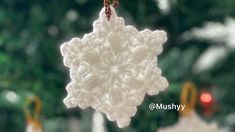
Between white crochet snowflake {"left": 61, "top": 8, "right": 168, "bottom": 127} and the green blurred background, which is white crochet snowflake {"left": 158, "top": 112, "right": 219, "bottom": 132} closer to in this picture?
the green blurred background

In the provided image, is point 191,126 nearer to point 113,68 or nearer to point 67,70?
point 67,70

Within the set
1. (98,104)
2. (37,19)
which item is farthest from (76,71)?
(37,19)

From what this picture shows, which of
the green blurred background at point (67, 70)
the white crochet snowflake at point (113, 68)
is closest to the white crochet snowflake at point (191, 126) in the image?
the green blurred background at point (67, 70)

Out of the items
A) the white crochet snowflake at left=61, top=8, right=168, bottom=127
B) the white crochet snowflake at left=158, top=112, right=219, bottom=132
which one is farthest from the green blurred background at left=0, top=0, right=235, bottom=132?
the white crochet snowflake at left=61, top=8, right=168, bottom=127

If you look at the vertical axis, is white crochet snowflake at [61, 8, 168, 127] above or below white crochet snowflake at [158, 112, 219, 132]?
below

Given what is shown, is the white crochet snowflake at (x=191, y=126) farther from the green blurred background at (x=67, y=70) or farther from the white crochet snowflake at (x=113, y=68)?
the white crochet snowflake at (x=113, y=68)

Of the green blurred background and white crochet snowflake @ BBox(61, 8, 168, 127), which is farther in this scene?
the green blurred background

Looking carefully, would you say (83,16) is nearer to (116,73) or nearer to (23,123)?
(23,123)
